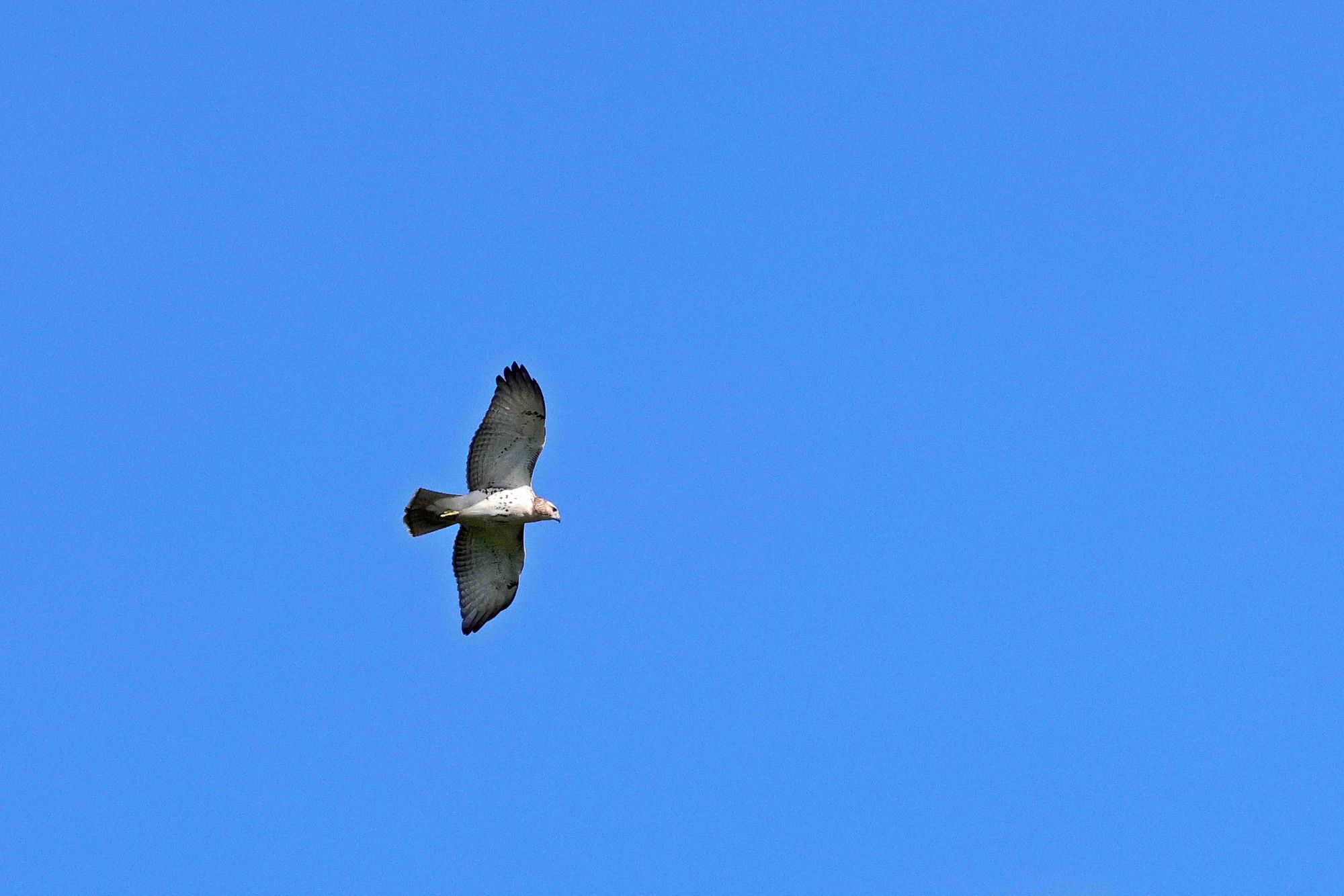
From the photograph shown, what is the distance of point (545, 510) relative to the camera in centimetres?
2552

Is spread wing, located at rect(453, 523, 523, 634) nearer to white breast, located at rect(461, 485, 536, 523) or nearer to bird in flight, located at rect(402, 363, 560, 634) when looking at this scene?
bird in flight, located at rect(402, 363, 560, 634)

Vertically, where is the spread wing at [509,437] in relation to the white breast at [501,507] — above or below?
above

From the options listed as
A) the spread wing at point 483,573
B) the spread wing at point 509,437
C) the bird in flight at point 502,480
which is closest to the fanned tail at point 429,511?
the bird in flight at point 502,480

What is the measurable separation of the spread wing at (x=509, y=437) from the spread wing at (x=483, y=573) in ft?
3.56

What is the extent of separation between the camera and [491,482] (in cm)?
2547

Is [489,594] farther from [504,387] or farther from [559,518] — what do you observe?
[504,387]

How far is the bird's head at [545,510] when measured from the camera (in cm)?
2542

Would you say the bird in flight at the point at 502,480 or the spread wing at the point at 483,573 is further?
the spread wing at the point at 483,573

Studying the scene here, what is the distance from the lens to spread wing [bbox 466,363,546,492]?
81.3ft

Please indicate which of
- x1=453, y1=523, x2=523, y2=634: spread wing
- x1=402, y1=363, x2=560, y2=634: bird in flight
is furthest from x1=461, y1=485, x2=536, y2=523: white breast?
x1=453, y1=523, x2=523, y2=634: spread wing

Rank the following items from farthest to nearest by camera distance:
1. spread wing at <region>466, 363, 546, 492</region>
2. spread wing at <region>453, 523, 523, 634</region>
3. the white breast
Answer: spread wing at <region>453, 523, 523, 634</region> → the white breast → spread wing at <region>466, 363, 546, 492</region>

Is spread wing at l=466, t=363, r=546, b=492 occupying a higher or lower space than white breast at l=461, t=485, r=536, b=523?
higher

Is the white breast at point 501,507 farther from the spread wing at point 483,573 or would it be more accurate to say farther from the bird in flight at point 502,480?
the spread wing at point 483,573

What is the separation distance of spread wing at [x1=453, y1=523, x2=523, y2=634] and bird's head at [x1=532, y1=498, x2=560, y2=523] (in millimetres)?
750
